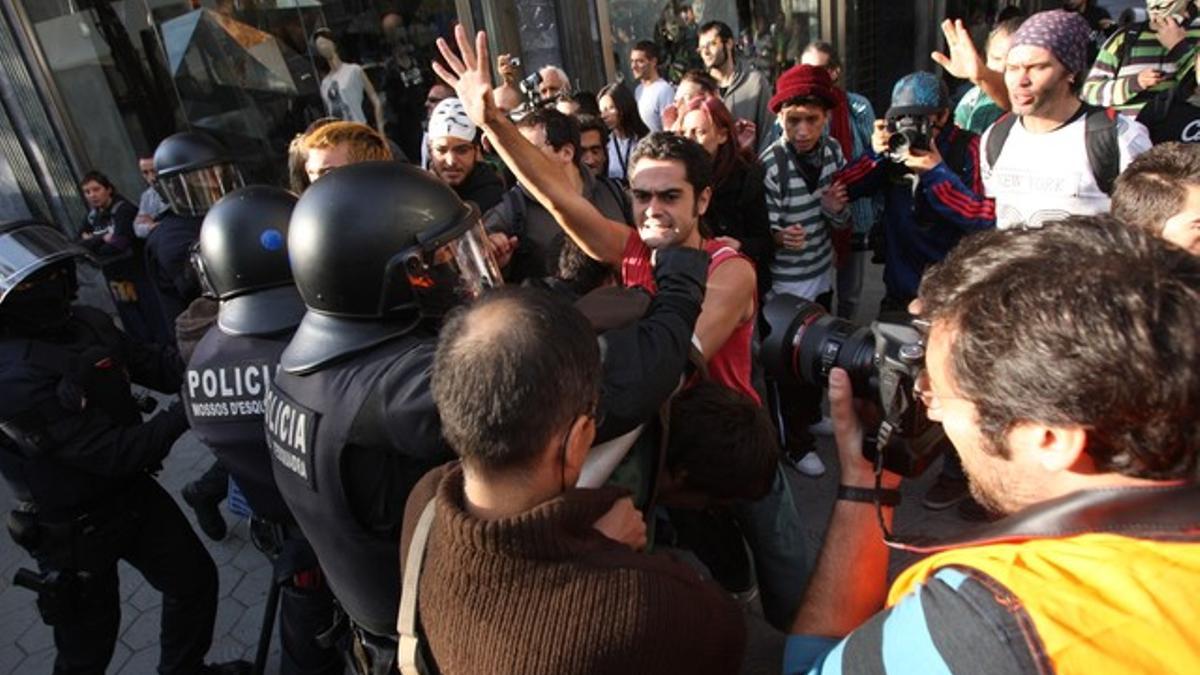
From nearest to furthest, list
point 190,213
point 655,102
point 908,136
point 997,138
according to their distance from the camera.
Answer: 1. point 997,138
2. point 908,136
3. point 190,213
4. point 655,102

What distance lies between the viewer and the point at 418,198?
166 centimetres

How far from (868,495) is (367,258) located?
3.66 feet

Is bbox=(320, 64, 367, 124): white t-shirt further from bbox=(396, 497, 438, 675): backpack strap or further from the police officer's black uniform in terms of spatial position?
bbox=(396, 497, 438, 675): backpack strap

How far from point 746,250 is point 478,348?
2.69 meters

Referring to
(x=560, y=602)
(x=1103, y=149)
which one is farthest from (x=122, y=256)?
(x=1103, y=149)

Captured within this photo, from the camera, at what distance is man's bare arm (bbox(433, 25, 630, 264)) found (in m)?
2.19

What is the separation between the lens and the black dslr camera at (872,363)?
1252 mm

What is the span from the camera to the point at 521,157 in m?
2.24

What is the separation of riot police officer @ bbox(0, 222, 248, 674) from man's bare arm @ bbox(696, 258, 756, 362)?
1819 mm

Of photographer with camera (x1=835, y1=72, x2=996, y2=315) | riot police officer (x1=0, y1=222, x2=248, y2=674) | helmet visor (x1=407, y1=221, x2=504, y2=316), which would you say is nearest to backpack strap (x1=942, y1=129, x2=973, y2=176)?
photographer with camera (x1=835, y1=72, x2=996, y2=315)

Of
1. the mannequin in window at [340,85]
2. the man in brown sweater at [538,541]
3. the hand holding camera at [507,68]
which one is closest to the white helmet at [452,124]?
the hand holding camera at [507,68]

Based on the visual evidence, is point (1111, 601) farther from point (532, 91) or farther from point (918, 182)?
point (532, 91)

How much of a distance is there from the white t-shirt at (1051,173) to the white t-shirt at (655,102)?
11.3 feet

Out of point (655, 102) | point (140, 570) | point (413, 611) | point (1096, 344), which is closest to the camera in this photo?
point (1096, 344)
